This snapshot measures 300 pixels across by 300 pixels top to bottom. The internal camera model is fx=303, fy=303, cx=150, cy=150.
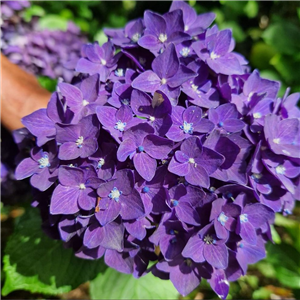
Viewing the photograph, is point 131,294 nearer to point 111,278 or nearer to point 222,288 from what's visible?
point 111,278

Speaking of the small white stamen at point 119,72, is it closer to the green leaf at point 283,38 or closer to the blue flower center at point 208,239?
the blue flower center at point 208,239

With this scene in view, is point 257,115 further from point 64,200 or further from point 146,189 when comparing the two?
point 64,200

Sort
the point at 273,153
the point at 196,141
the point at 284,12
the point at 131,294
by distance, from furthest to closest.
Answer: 1. the point at 284,12
2. the point at 131,294
3. the point at 273,153
4. the point at 196,141

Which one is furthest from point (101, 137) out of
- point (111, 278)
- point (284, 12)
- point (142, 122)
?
point (284, 12)

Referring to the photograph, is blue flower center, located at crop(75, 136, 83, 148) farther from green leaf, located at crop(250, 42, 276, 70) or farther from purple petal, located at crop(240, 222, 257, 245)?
green leaf, located at crop(250, 42, 276, 70)

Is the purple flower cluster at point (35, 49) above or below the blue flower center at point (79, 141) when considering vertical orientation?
below

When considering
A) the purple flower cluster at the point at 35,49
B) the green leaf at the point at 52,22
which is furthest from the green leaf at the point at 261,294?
the green leaf at the point at 52,22
